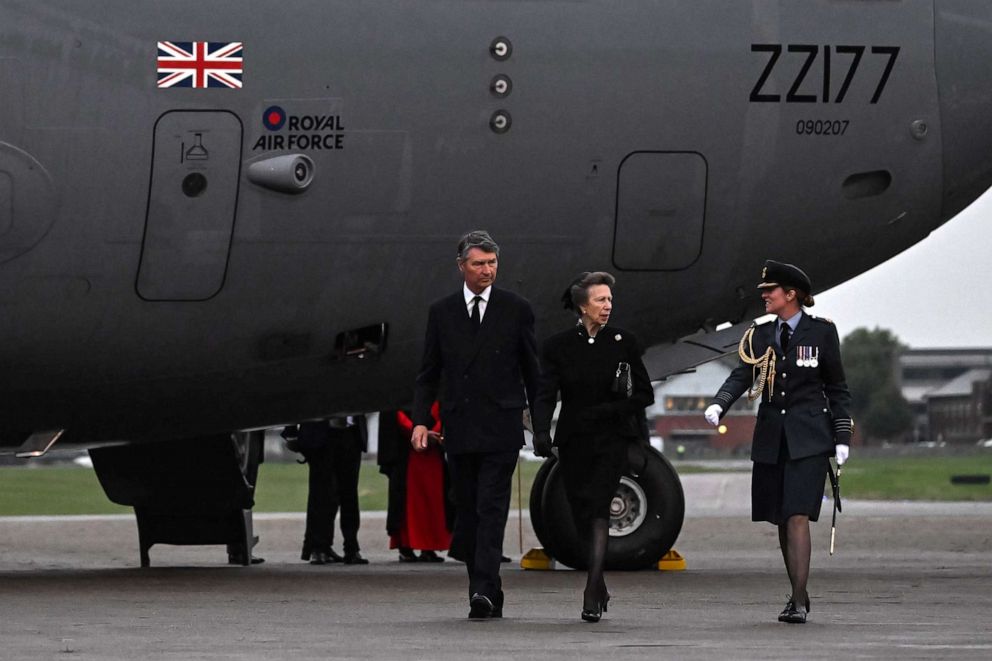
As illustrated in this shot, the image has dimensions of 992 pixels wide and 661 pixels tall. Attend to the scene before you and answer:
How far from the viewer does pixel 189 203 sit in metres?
12.2

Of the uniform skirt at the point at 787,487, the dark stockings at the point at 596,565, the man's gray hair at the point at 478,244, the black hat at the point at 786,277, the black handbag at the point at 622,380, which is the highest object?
the man's gray hair at the point at 478,244

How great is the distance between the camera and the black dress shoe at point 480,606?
1027 centimetres

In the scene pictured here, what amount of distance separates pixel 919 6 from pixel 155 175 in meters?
5.05

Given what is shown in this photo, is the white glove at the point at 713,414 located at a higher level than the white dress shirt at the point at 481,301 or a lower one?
lower

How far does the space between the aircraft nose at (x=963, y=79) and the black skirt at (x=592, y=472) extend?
3.63 meters

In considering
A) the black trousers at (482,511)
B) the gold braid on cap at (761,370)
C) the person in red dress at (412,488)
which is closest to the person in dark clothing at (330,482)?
the person in red dress at (412,488)

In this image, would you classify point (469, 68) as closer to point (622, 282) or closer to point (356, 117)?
point (356, 117)

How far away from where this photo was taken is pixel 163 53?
12211 millimetres

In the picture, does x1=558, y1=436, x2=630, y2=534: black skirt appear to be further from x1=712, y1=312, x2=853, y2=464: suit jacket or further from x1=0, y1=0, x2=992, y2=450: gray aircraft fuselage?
x1=0, y1=0, x2=992, y2=450: gray aircraft fuselage

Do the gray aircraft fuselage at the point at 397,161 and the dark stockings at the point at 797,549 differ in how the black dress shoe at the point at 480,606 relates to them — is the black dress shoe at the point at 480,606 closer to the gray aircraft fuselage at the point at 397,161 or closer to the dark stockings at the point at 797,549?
the dark stockings at the point at 797,549

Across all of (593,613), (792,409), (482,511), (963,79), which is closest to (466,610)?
(482,511)

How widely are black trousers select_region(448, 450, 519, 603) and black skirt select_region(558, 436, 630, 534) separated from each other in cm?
32

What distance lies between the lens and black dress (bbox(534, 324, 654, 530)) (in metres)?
10.5

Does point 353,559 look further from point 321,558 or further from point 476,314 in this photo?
point 476,314
